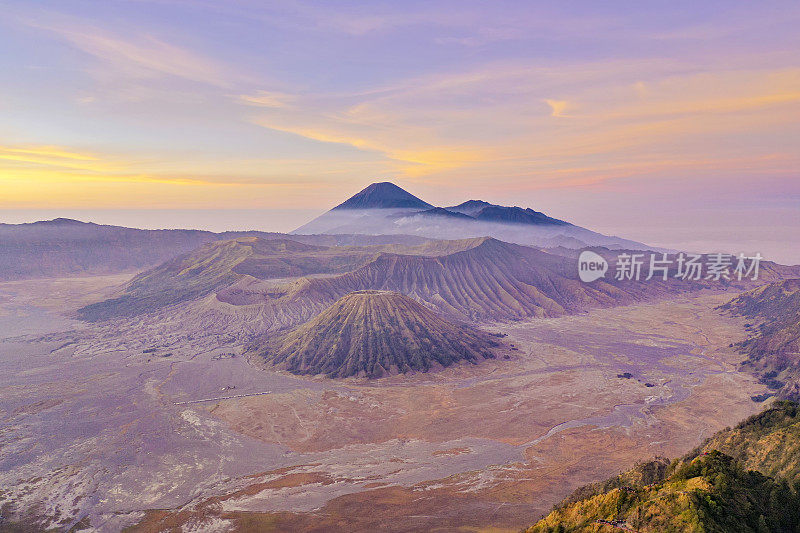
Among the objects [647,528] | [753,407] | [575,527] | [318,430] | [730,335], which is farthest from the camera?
[730,335]

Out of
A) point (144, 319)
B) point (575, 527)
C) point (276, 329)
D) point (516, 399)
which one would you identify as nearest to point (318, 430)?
point (516, 399)

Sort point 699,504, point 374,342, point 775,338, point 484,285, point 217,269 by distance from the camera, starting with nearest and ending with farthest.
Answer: point 699,504 → point 374,342 → point 775,338 → point 484,285 → point 217,269

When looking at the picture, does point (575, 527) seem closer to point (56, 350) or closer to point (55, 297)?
point (56, 350)

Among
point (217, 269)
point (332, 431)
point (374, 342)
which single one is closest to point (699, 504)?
point (332, 431)

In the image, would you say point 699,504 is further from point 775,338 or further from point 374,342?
point 775,338

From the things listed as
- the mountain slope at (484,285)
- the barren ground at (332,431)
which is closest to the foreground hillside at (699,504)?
the barren ground at (332,431)

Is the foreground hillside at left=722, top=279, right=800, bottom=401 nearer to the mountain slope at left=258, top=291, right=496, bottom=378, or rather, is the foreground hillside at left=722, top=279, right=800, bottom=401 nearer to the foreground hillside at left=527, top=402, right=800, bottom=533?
the mountain slope at left=258, top=291, right=496, bottom=378

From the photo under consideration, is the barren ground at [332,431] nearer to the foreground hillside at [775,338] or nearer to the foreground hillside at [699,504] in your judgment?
the foreground hillside at [775,338]
